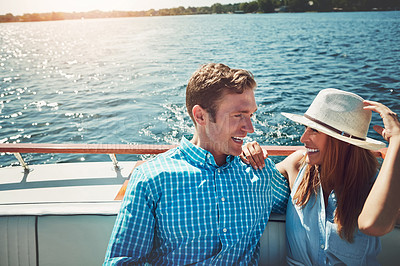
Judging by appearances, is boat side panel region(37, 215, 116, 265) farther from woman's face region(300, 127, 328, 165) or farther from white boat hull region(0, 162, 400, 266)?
woman's face region(300, 127, 328, 165)

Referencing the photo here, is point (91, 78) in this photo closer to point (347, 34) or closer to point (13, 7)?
point (347, 34)

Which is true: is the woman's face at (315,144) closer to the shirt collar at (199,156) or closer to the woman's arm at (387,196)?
the woman's arm at (387,196)

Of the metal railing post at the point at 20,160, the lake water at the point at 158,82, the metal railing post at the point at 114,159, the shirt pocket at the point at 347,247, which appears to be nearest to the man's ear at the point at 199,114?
the shirt pocket at the point at 347,247

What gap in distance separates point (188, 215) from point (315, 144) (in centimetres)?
70

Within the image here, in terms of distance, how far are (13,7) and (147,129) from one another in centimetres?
3837

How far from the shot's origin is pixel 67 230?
5.52 feet

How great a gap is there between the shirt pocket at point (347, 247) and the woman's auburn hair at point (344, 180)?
1.1 inches

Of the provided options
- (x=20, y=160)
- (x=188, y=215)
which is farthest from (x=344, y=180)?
(x=20, y=160)

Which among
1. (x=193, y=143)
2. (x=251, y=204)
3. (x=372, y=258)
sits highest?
(x=193, y=143)

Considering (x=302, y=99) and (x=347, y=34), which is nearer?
(x=302, y=99)

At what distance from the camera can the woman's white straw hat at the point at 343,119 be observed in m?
1.44

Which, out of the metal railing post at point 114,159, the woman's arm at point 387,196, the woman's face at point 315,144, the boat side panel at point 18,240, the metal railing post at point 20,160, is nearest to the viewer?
the woman's arm at point 387,196

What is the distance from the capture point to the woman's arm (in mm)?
1241

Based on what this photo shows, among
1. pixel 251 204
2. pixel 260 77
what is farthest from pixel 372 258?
pixel 260 77
